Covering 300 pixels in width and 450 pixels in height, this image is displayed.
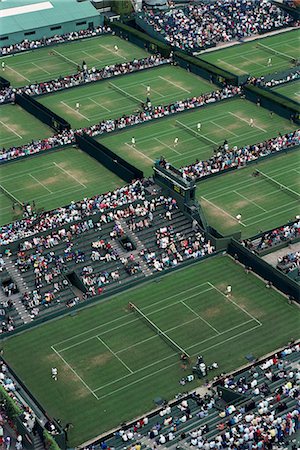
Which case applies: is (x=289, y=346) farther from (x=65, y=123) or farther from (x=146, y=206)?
(x=65, y=123)

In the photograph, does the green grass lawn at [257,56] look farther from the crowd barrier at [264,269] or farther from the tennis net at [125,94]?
the crowd barrier at [264,269]

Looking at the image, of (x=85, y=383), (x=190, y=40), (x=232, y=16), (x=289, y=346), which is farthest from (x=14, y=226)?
(x=232, y=16)

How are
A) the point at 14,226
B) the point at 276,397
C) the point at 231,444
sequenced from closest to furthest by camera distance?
1. the point at 231,444
2. the point at 276,397
3. the point at 14,226

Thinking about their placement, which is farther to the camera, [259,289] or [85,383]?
[259,289]

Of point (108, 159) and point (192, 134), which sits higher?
point (108, 159)

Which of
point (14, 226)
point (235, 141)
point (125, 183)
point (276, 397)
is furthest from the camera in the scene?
point (235, 141)

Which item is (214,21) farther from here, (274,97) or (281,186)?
(281,186)


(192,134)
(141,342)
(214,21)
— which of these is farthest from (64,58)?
(141,342)

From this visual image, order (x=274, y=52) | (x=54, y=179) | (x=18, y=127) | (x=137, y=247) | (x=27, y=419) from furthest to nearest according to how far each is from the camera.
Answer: (x=274, y=52)
(x=18, y=127)
(x=54, y=179)
(x=137, y=247)
(x=27, y=419)
